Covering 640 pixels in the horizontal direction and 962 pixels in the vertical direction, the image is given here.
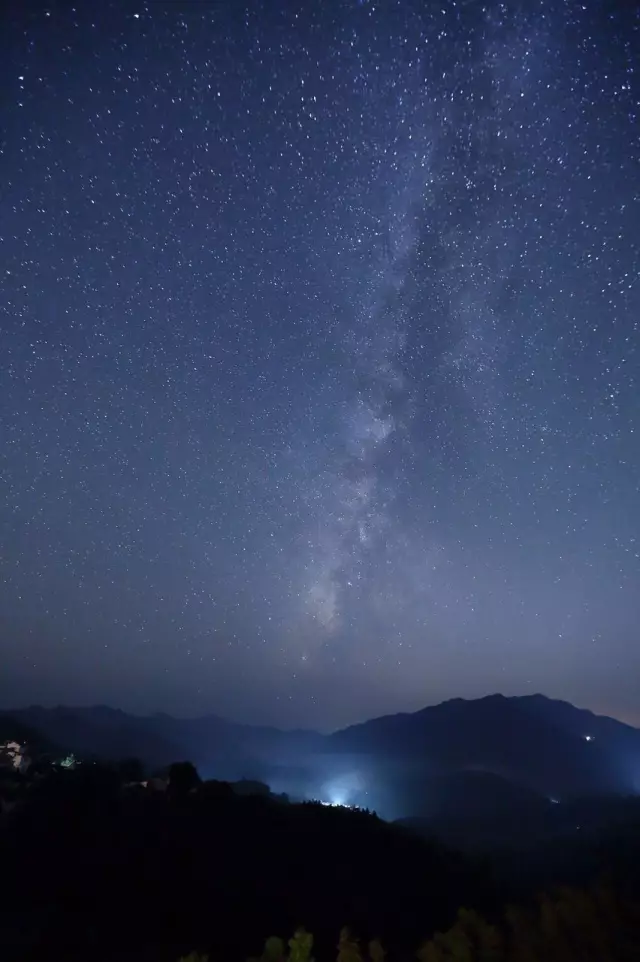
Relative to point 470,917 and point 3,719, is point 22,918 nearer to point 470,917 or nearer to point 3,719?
point 470,917

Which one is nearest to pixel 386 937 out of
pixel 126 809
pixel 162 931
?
pixel 162 931

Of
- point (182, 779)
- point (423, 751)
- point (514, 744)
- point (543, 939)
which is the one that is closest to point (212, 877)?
point (182, 779)

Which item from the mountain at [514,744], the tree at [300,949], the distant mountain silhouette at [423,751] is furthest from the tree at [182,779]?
the mountain at [514,744]

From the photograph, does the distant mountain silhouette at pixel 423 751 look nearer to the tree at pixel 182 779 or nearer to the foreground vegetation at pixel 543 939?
the tree at pixel 182 779

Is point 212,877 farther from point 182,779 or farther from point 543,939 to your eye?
point 543,939

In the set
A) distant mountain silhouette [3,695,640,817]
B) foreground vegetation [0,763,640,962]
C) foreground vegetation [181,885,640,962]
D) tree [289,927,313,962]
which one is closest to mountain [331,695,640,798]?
distant mountain silhouette [3,695,640,817]

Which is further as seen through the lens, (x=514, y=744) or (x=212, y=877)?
(x=514, y=744)
